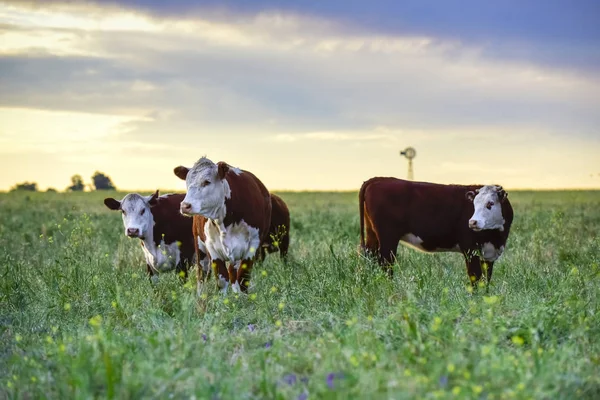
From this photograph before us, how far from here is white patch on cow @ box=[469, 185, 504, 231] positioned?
10.4 metres

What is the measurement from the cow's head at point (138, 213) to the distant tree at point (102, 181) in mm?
66919

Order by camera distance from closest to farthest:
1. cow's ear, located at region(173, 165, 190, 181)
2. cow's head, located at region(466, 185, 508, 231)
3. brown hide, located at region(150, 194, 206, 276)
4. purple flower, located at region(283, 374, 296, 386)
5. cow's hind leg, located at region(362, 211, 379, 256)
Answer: purple flower, located at region(283, 374, 296, 386) < cow's ear, located at region(173, 165, 190, 181) < cow's head, located at region(466, 185, 508, 231) < cow's hind leg, located at region(362, 211, 379, 256) < brown hide, located at region(150, 194, 206, 276)

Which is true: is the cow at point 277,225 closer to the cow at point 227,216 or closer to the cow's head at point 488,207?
the cow at point 227,216

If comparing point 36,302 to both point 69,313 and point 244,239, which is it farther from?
point 244,239

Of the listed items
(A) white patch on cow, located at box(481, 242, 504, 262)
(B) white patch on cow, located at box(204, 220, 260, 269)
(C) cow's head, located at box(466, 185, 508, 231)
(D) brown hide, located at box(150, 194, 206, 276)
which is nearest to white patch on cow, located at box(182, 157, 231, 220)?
(B) white patch on cow, located at box(204, 220, 260, 269)

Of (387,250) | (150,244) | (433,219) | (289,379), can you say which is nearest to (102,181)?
(150,244)

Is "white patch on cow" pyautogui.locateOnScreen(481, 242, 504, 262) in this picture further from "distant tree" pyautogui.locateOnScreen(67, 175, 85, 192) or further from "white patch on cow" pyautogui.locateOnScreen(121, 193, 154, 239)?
"distant tree" pyautogui.locateOnScreen(67, 175, 85, 192)

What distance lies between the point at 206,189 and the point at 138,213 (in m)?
2.20

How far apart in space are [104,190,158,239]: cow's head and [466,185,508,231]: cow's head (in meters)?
4.51

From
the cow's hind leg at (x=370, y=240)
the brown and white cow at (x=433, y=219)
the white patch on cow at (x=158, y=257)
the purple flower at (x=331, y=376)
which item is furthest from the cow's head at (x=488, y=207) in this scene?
the purple flower at (x=331, y=376)

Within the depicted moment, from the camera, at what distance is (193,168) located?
952 centimetres

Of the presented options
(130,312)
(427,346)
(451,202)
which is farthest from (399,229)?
(427,346)

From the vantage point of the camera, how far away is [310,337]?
269 inches

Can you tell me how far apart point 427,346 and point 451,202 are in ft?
17.8
